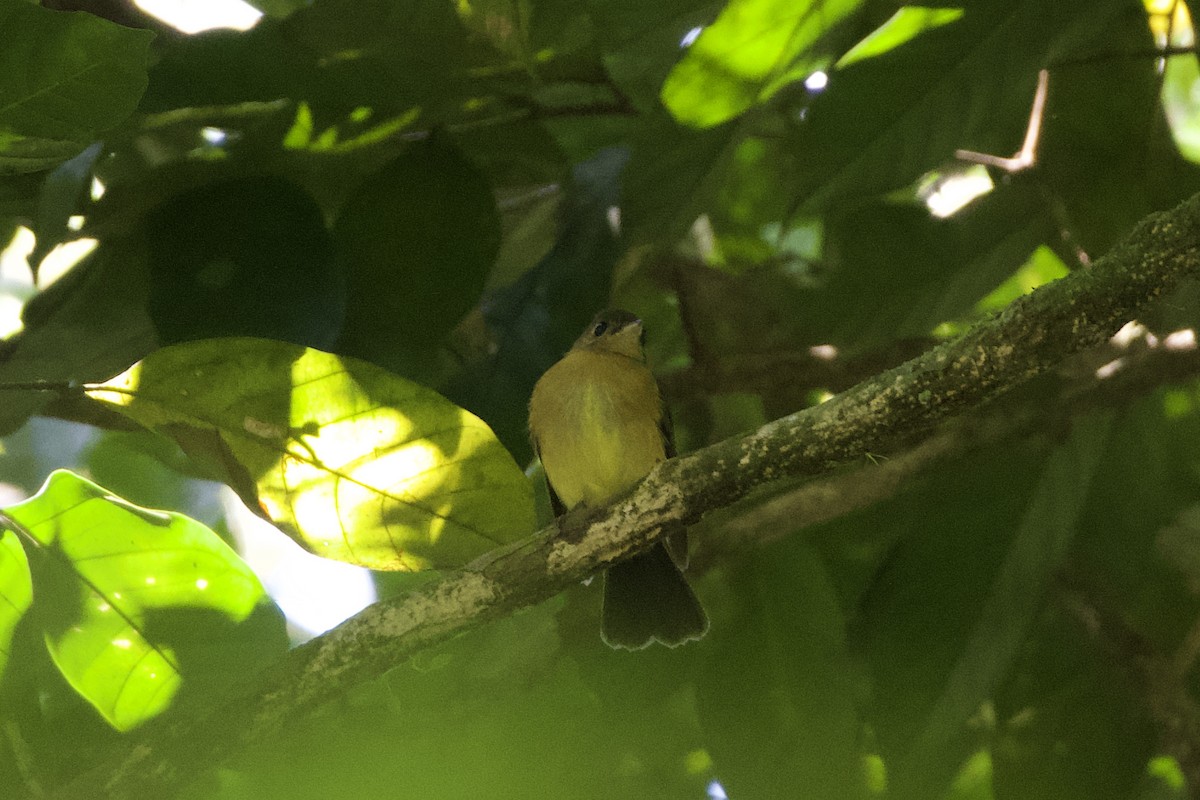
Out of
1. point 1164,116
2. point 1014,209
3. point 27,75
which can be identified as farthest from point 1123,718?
point 27,75

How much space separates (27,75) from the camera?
6.65 ft

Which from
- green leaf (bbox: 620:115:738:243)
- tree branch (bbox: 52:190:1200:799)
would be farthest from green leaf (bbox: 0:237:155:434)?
green leaf (bbox: 620:115:738:243)

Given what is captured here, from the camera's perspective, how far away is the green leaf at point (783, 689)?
2.86 metres

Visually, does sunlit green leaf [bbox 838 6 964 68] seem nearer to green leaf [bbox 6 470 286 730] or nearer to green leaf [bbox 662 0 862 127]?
green leaf [bbox 662 0 862 127]

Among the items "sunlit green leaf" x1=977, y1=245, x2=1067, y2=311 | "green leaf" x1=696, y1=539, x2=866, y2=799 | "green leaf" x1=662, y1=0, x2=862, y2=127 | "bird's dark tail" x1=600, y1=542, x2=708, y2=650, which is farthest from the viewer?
"sunlit green leaf" x1=977, y1=245, x2=1067, y2=311

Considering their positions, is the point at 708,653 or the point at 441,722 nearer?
the point at 441,722

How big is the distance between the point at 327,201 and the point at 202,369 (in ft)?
3.07

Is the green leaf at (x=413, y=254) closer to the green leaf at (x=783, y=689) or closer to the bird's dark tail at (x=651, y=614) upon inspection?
the bird's dark tail at (x=651, y=614)

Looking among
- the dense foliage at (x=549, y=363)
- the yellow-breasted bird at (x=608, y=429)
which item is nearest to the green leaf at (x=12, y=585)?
the dense foliage at (x=549, y=363)

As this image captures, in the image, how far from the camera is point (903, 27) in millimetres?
2662

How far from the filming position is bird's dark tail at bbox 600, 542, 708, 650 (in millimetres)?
3074

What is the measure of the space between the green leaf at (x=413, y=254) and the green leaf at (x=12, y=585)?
2.61ft

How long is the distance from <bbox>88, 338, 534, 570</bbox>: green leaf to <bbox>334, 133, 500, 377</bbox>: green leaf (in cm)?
50

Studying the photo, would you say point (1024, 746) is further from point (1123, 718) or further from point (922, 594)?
point (922, 594)
